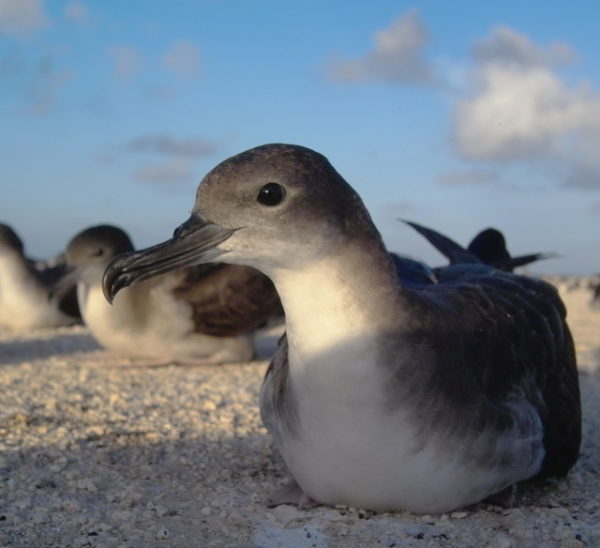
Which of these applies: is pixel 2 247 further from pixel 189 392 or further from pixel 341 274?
pixel 341 274

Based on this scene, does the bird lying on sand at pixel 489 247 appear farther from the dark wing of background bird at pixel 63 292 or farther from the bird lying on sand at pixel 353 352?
the dark wing of background bird at pixel 63 292

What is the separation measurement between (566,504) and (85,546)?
2008mm

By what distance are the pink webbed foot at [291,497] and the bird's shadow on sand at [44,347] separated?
4612 millimetres

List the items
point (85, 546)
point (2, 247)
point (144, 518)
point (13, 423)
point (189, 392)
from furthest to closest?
1. point (2, 247)
2. point (189, 392)
3. point (13, 423)
4. point (144, 518)
5. point (85, 546)

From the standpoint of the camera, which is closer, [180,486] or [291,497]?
[291,497]

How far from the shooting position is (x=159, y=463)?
166 inches

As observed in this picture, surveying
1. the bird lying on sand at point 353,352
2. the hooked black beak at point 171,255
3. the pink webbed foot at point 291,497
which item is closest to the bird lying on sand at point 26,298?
the pink webbed foot at point 291,497

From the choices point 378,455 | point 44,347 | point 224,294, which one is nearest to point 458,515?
point 378,455

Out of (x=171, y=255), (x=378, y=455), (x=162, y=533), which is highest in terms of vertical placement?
(x=171, y=255)

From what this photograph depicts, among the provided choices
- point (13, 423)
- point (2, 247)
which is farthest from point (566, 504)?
point (2, 247)

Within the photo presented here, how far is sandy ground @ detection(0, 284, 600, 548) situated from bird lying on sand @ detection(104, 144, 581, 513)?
0.52 feet

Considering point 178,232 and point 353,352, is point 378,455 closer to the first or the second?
point 353,352

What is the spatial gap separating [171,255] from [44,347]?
6.09 metres

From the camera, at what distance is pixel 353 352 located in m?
2.96
